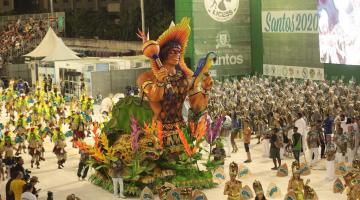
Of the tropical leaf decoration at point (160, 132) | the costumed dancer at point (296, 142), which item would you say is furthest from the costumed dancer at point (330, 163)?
the tropical leaf decoration at point (160, 132)

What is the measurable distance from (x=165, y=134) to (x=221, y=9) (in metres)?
17.7

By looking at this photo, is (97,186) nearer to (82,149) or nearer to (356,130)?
(82,149)

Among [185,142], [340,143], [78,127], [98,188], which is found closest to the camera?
[185,142]

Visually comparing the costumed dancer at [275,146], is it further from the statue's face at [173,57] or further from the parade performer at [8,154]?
the parade performer at [8,154]

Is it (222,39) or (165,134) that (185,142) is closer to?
(165,134)

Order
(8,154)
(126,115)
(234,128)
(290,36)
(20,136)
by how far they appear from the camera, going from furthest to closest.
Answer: (290,36) → (20,136) → (234,128) → (8,154) → (126,115)

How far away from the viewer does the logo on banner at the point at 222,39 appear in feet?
112

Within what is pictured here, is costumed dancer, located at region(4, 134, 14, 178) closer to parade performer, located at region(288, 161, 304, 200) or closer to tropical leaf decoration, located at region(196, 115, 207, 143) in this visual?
tropical leaf decoration, located at region(196, 115, 207, 143)

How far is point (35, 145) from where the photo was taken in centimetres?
2048

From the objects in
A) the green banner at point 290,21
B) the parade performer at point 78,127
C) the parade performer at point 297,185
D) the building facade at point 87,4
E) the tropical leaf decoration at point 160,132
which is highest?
the building facade at point 87,4

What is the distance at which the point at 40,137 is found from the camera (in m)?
21.1

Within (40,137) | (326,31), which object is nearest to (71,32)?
(326,31)

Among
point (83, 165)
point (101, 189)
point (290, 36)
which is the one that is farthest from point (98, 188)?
point (290, 36)

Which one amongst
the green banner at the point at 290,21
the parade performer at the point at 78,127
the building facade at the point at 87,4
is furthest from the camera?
the building facade at the point at 87,4
